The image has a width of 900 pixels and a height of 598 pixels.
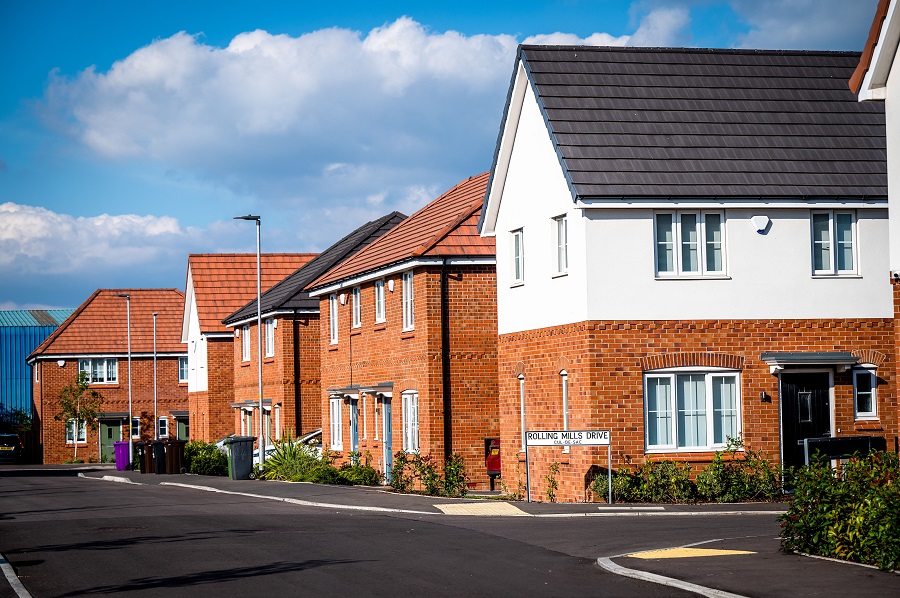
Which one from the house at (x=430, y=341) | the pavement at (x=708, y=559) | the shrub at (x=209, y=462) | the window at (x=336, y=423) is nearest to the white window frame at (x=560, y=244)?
the pavement at (x=708, y=559)

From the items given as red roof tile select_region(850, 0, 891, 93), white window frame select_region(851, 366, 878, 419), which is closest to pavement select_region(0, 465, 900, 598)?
white window frame select_region(851, 366, 878, 419)

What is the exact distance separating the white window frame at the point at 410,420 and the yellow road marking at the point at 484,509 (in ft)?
22.2

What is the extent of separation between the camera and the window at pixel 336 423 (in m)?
38.0

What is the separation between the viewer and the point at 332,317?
38.6m

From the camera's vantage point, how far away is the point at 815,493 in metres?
14.4

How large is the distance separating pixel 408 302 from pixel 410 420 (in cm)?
295

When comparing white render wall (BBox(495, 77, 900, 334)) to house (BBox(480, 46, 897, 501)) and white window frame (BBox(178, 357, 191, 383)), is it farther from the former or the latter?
white window frame (BBox(178, 357, 191, 383))

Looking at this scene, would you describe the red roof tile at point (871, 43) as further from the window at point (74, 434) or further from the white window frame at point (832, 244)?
the window at point (74, 434)

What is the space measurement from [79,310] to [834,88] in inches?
2170

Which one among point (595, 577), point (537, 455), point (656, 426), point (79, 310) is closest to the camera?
point (595, 577)

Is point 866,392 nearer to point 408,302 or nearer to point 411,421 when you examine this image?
point 411,421

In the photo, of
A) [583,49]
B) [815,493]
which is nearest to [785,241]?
[583,49]

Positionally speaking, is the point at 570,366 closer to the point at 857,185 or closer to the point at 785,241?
the point at 785,241

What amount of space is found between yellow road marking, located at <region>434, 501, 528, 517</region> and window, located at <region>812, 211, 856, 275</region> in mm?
7489
